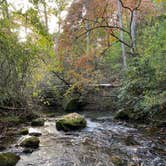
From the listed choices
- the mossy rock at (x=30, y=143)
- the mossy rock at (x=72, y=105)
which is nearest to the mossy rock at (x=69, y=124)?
the mossy rock at (x=30, y=143)

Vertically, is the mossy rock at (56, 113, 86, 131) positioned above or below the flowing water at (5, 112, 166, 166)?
above

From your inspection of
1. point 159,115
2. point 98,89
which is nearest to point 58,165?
point 159,115

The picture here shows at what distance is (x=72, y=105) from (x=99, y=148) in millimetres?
8640

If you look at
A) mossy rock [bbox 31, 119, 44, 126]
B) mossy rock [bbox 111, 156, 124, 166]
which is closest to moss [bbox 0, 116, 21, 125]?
mossy rock [bbox 31, 119, 44, 126]

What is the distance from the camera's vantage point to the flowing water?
5617mm

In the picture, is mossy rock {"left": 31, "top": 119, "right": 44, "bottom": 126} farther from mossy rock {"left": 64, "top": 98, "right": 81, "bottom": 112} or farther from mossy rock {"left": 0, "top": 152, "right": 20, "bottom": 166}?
mossy rock {"left": 64, "top": 98, "right": 81, "bottom": 112}

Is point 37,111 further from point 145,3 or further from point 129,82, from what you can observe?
point 145,3

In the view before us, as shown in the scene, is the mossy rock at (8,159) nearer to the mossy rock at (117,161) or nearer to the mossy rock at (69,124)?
the mossy rock at (117,161)

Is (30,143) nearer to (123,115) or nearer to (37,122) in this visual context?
(37,122)

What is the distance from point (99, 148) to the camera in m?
6.65

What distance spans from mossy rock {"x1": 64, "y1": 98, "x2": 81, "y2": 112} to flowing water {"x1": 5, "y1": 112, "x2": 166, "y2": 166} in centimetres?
595

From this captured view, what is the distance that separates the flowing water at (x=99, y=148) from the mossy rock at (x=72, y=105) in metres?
5.95

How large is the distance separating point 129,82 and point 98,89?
3440mm

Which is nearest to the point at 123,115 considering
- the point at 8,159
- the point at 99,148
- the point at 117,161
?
the point at 99,148
